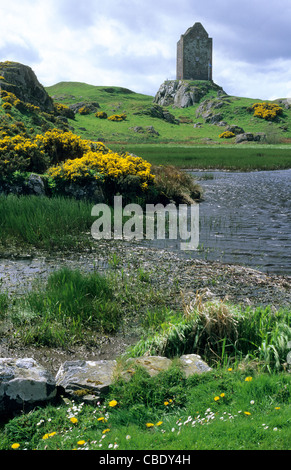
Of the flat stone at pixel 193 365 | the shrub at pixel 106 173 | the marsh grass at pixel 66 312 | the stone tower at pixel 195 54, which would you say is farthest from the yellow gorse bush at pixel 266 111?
the flat stone at pixel 193 365

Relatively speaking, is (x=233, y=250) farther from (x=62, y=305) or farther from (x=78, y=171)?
(x=78, y=171)

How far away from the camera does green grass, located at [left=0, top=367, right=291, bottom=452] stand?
12.7 feet

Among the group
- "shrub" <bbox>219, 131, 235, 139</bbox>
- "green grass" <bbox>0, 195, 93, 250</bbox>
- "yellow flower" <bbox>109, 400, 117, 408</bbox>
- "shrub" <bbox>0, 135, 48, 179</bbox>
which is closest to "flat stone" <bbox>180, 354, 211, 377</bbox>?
"yellow flower" <bbox>109, 400, 117, 408</bbox>

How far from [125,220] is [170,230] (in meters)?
1.82

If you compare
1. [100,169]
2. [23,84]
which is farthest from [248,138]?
[100,169]

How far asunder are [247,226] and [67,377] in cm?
1172

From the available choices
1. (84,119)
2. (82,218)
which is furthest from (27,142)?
(84,119)

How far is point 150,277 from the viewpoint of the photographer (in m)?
9.83

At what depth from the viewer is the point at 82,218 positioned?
1430cm

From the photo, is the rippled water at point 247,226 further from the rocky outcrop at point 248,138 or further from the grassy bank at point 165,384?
the rocky outcrop at point 248,138

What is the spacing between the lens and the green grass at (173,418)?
12.7ft

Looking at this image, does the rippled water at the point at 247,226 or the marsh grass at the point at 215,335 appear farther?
the rippled water at the point at 247,226

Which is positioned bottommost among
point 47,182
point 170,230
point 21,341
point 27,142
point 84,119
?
point 21,341

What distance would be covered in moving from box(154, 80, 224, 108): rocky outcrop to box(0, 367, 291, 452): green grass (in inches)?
4933
